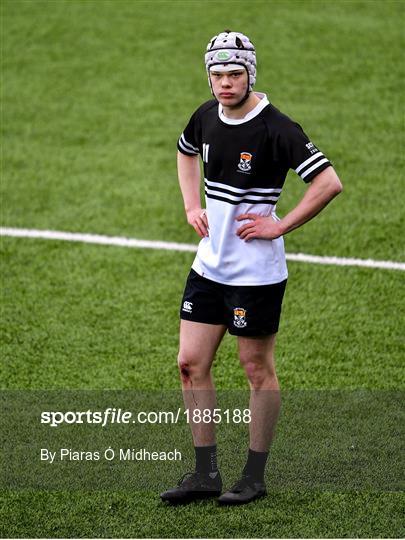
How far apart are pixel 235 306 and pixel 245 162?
0.68m

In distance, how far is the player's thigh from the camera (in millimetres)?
5602

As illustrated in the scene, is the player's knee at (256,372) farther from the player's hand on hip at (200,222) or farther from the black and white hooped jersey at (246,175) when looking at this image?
the player's hand on hip at (200,222)

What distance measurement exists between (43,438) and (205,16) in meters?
8.40

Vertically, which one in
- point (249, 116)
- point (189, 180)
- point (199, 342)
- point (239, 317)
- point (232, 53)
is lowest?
point (199, 342)

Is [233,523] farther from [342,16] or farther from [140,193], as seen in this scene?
[342,16]

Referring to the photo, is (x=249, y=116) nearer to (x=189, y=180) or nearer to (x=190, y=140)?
(x=190, y=140)

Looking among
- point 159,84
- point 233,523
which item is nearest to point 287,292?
point 233,523

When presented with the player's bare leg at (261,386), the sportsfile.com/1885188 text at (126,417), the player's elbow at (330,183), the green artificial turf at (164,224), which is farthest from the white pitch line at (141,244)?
the player's elbow at (330,183)

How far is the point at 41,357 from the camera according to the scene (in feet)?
24.2

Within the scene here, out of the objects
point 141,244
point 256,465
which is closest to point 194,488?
point 256,465

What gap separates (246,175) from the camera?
211 inches

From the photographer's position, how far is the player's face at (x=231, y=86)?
5.29 meters

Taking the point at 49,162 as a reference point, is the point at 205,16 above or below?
above

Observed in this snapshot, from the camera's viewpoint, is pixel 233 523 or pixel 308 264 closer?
pixel 233 523
